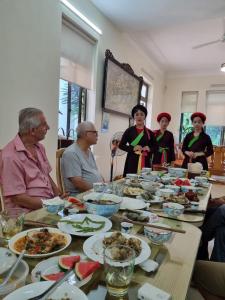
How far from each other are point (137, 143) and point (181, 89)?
200 inches

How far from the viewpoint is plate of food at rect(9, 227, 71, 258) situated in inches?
30.8

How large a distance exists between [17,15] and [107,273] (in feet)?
7.92

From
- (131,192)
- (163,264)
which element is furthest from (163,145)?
(163,264)

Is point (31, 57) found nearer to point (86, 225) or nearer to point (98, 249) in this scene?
point (86, 225)

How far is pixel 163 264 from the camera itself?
31.1 inches

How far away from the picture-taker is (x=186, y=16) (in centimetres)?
356

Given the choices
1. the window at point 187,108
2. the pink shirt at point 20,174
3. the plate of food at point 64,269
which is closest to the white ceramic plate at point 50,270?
the plate of food at point 64,269

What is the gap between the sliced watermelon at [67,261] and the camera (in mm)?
708

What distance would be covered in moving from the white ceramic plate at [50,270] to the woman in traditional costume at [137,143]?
2.14 metres

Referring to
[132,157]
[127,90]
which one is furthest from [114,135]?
[132,157]

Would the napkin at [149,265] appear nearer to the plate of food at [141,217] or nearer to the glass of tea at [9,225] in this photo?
the plate of food at [141,217]

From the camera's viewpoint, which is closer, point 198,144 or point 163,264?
point 163,264

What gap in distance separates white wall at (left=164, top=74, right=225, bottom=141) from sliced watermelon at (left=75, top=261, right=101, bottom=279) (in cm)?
720

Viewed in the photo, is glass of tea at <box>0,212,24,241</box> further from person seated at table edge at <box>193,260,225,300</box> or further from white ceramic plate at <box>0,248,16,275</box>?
person seated at table edge at <box>193,260,225,300</box>
